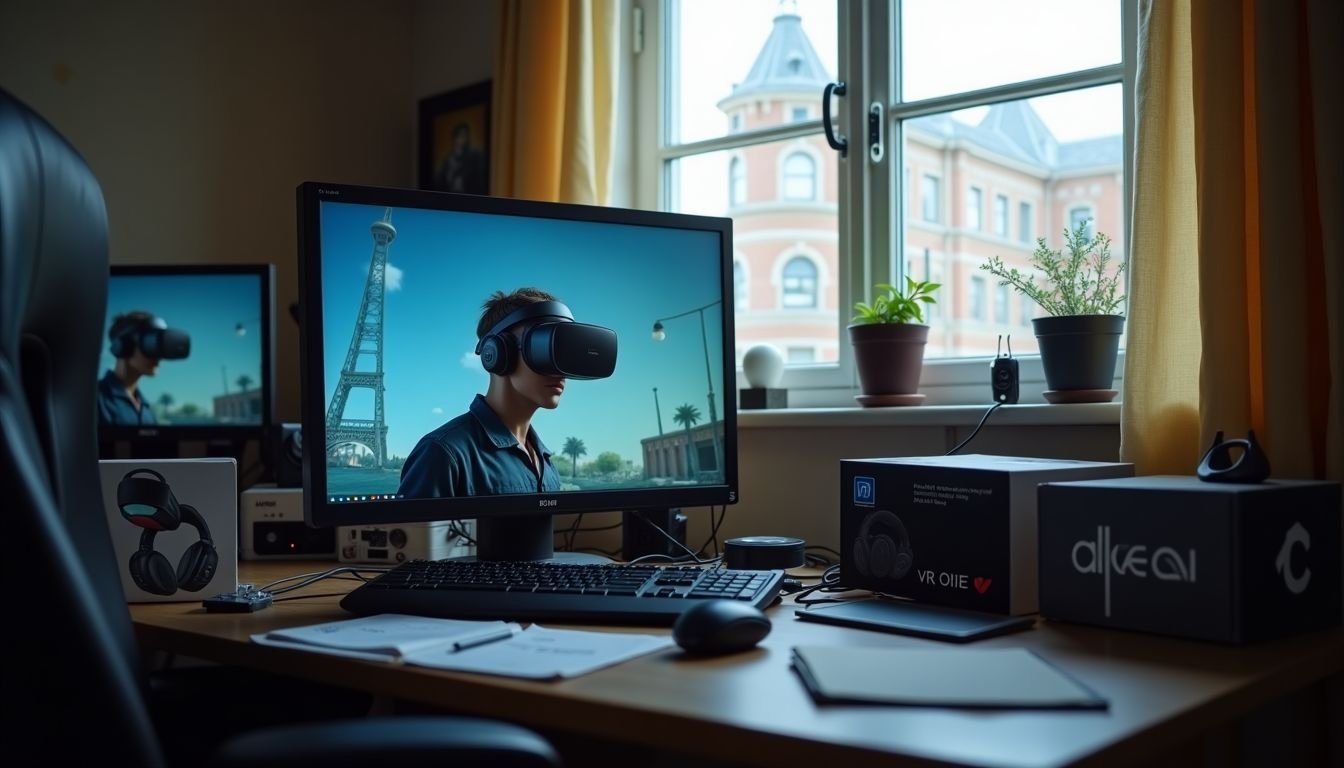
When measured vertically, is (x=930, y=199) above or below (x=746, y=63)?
below

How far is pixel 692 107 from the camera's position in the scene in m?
2.34

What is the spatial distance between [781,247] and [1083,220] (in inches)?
23.5

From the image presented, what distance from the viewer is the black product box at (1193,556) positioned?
3.30ft

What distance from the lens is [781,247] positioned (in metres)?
2.17

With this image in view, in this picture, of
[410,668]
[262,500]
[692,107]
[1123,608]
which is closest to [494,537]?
[262,500]

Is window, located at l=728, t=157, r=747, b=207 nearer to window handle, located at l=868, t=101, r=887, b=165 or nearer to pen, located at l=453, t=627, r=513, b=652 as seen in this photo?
window handle, located at l=868, t=101, r=887, b=165

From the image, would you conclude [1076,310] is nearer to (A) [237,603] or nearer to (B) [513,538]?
(B) [513,538]

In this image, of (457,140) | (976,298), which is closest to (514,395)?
(976,298)

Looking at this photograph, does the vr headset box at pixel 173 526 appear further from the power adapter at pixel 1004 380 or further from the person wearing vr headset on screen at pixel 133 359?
the power adapter at pixel 1004 380

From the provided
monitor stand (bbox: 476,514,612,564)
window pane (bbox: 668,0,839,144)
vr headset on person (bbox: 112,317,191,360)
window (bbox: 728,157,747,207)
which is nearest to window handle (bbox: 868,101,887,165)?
window pane (bbox: 668,0,839,144)

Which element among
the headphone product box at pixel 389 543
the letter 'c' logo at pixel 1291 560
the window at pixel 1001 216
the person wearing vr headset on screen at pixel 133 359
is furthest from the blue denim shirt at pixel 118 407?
the letter 'c' logo at pixel 1291 560

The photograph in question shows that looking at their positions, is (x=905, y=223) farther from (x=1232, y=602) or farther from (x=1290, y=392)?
(x=1232, y=602)

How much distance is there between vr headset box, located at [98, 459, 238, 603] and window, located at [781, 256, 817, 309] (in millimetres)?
1164

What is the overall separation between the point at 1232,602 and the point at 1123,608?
106 mm
